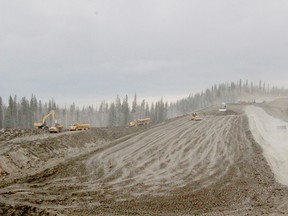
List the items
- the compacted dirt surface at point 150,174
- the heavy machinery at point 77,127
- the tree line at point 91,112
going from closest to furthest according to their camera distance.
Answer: the compacted dirt surface at point 150,174 < the heavy machinery at point 77,127 < the tree line at point 91,112

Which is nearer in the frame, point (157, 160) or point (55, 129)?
point (157, 160)

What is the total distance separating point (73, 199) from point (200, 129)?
2912 cm

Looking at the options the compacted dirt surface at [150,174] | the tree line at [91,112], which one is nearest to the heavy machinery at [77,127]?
the compacted dirt surface at [150,174]

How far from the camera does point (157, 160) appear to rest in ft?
102

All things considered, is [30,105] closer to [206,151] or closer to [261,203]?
[206,151]

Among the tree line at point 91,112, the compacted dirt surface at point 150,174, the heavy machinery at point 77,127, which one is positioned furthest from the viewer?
the tree line at point 91,112

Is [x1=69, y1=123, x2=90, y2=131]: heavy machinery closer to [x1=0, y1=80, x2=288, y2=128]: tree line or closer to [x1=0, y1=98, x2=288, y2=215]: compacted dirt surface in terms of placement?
[x1=0, y1=98, x2=288, y2=215]: compacted dirt surface

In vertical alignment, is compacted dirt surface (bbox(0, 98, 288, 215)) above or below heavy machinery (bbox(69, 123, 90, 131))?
below

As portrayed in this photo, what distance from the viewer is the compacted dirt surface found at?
60.9 ft

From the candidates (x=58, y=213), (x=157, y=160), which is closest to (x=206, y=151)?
(x=157, y=160)

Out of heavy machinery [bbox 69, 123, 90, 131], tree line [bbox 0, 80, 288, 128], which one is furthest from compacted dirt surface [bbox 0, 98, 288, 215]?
tree line [bbox 0, 80, 288, 128]

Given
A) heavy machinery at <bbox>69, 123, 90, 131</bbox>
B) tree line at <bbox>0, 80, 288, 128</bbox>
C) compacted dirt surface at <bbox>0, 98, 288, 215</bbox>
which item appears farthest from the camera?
tree line at <bbox>0, 80, 288, 128</bbox>

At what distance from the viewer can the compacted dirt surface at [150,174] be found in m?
18.6

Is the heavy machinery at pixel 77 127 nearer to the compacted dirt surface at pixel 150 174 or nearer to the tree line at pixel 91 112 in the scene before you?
the compacted dirt surface at pixel 150 174
